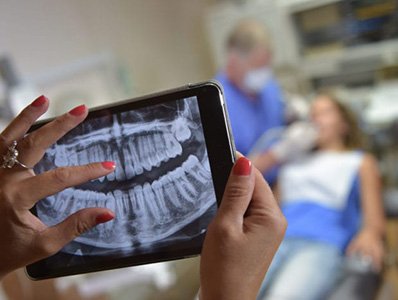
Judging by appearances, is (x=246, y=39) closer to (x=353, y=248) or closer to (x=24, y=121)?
(x=353, y=248)

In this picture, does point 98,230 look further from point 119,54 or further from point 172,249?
point 119,54

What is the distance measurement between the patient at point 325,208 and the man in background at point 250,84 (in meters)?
0.15

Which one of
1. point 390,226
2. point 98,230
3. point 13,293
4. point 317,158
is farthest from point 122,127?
point 390,226

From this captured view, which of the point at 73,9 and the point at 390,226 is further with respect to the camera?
the point at 73,9

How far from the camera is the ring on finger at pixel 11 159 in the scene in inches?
21.5

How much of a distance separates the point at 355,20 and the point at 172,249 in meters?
2.18

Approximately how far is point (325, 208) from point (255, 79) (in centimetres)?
64

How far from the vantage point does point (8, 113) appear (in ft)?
4.94

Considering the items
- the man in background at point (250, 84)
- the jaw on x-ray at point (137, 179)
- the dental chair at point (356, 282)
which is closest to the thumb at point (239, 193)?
the jaw on x-ray at point (137, 179)

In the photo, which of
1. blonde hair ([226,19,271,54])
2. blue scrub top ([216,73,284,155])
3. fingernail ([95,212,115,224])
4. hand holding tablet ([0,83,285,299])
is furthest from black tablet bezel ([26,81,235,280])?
blonde hair ([226,19,271,54])

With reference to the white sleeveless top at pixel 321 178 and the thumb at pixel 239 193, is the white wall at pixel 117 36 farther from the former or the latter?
the thumb at pixel 239 193

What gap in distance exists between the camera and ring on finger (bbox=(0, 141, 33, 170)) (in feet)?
A: 1.79

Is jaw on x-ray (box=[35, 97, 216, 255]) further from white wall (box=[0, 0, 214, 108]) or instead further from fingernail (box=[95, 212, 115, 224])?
white wall (box=[0, 0, 214, 108])

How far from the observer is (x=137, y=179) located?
621 mm
